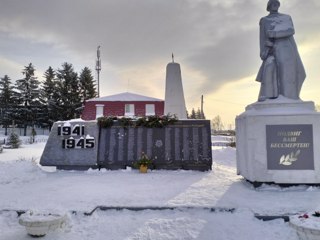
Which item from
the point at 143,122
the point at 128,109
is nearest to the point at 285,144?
the point at 143,122

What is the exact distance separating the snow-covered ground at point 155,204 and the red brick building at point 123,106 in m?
28.0

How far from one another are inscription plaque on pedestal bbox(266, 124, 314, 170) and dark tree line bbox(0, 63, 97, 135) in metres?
46.8

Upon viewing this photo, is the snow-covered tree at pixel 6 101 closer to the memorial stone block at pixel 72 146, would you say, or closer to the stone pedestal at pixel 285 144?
the memorial stone block at pixel 72 146

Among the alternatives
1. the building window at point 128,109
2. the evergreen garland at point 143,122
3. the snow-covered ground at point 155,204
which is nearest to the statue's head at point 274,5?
the snow-covered ground at point 155,204

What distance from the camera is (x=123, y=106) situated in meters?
37.0

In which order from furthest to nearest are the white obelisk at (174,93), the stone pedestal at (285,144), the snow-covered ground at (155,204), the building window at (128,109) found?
the building window at (128,109), the white obelisk at (174,93), the stone pedestal at (285,144), the snow-covered ground at (155,204)

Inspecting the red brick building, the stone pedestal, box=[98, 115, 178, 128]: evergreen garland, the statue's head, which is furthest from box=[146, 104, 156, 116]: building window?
the stone pedestal

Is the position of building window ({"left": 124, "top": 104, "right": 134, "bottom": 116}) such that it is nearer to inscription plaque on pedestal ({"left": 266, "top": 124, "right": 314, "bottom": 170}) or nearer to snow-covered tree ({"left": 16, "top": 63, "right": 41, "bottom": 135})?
snow-covered tree ({"left": 16, "top": 63, "right": 41, "bottom": 135})

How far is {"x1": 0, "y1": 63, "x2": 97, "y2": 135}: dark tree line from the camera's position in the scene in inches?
1986

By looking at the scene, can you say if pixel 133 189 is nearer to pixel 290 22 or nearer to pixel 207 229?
pixel 207 229

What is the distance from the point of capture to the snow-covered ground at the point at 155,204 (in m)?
4.35

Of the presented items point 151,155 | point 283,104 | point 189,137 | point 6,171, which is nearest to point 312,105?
point 283,104

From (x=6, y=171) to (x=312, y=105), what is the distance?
8420 millimetres

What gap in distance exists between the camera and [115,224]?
4.69 m
